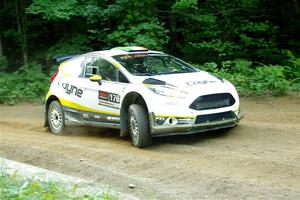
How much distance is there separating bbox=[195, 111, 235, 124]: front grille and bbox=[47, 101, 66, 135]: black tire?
11.2ft

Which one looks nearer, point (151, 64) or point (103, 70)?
point (151, 64)

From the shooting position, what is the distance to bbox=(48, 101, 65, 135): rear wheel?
37.0 feet

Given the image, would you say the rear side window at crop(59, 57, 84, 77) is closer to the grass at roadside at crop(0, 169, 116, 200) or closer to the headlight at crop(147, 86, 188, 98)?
the headlight at crop(147, 86, 188, 98)

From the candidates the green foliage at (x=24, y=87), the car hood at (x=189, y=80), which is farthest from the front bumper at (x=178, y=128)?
the green foliage at (x=24, y=87)

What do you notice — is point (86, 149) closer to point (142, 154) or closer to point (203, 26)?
point (142, 154)

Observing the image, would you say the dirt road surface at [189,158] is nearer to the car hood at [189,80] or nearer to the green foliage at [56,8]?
the car hood at [189,80]

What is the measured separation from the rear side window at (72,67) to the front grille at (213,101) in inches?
117

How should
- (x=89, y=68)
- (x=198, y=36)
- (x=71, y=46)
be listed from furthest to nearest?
(x=71, y=46) → (x=198, y=36) → (x=89, y=68)

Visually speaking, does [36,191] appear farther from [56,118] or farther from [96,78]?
[56,118]

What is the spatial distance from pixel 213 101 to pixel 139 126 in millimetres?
1295

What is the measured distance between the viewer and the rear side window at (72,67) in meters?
11.0

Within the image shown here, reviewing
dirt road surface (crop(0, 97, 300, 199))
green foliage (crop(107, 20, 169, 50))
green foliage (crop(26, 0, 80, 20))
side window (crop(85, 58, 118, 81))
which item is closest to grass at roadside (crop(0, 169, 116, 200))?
dirt road surface (crop(0, 97, 300, 199))

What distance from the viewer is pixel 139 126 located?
898 centimetres

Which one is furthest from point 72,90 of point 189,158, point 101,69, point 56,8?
point 56,8
